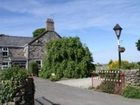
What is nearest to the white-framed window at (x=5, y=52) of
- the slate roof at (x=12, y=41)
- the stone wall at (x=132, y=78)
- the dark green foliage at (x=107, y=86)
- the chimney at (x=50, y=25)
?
the slate roof at (x=12, y=41)

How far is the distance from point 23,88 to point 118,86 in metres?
9.21

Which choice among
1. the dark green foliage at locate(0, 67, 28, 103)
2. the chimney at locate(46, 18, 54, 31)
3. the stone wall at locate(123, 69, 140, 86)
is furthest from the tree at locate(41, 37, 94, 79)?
the dark green foliage at locate(0, 67, 28, 103)

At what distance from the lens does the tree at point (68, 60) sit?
38781 millimetres

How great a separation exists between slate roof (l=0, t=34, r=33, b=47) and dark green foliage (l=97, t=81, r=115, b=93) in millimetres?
37737

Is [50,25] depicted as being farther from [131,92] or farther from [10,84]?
[10,84]

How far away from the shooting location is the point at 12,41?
62000mm

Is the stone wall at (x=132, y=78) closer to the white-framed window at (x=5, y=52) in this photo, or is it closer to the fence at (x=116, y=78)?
the fence at (x=116, y=78)

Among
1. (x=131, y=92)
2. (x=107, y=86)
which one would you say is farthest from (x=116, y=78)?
(x=131, y=92)

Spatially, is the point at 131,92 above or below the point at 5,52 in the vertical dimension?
below

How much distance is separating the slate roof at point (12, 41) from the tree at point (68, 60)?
19839 millimetres

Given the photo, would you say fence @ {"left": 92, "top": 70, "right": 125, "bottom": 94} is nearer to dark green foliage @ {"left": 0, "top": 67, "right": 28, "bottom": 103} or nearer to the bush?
the bush

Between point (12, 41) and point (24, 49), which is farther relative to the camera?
point (12, 41)

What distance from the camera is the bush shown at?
62.4 feet

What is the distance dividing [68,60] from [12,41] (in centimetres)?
2416
